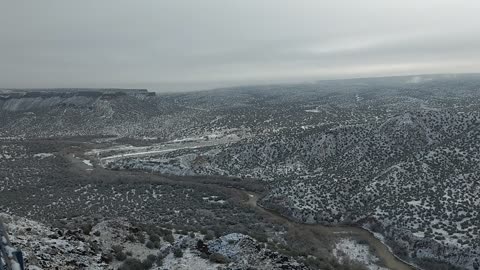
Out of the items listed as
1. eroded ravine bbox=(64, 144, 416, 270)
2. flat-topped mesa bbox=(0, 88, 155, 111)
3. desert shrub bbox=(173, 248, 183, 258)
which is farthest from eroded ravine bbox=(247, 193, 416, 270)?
flat-topped mesa bbox=(0, 88, 155, 111)

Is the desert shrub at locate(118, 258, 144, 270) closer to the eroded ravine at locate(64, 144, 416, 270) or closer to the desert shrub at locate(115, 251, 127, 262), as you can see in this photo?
the desert shrub at locate(115, 251, 127, 262)

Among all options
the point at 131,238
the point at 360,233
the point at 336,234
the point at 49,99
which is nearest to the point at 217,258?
the point at 131,238

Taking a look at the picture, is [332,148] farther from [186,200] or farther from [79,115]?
[79,115]

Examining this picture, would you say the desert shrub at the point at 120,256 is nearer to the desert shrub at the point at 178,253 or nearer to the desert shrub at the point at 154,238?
the desert shrub at the point at 178,253

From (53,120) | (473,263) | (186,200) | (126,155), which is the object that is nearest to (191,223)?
(186,200)

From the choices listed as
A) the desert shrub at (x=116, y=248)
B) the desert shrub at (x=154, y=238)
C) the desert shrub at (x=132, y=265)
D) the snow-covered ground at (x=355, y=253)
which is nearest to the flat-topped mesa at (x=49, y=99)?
the snow-covered ground at (x=355, y=253)

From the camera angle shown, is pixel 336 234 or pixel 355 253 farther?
pixel 336 234

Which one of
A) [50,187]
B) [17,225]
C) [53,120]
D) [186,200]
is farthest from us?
[53,120]

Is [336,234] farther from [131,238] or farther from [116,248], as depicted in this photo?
[116,248]

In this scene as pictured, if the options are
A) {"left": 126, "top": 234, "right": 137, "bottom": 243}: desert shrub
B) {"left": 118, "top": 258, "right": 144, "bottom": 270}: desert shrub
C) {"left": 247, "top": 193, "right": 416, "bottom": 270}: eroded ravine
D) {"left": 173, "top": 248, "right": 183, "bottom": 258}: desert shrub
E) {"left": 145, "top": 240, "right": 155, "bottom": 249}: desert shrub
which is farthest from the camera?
{"left": 247, "top": 193, "right": 416, "bottom": 270}: eroded ravine

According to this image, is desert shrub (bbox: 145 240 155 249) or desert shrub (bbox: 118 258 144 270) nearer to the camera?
desert shrub (bbox: 118 258 144 270)

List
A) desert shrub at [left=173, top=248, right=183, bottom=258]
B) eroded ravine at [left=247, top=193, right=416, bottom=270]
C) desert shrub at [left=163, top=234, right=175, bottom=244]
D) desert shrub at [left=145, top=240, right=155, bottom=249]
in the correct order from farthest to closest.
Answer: eroded ravine at [left=247, top=193, right=416, bottom=270] < desert shrub at [left=163, top=234, right=175, bottom=244] < desert shrub at [left=145, top=240, right=155, bottom=249] < desert shrub at [left=173, top=248, right=183, bottom=258]
